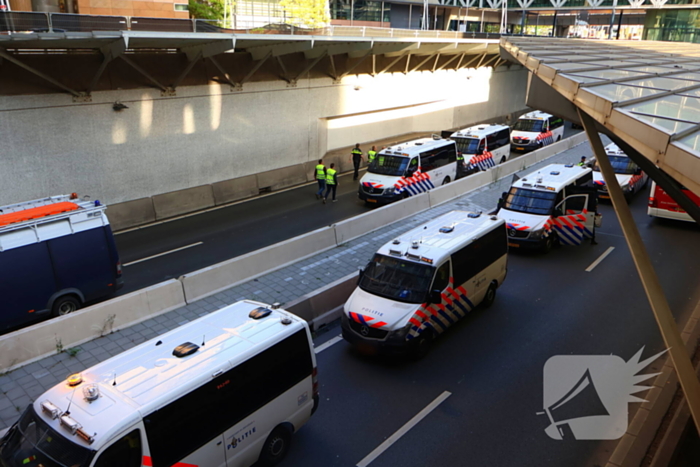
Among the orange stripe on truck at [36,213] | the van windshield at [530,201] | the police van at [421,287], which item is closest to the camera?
the police van at [421,287]

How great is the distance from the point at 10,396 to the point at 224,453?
445 cm

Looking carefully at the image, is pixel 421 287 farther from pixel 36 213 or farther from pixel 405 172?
pixel 405 172

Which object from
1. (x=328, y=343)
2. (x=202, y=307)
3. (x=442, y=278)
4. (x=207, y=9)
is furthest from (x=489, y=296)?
(x=207, y=9)

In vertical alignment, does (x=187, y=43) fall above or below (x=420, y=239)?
above

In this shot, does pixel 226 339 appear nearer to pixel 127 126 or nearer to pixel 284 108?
Answer: pixel 127 126

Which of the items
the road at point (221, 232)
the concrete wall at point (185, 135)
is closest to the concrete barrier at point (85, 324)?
the road at point (221, 232)

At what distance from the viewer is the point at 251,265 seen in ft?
42.9

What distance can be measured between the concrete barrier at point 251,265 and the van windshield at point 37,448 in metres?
5.77

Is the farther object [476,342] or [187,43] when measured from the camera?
[187,43]

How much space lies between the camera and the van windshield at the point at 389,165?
2053 cm

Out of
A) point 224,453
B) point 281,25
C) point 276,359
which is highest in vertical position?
point 281,25

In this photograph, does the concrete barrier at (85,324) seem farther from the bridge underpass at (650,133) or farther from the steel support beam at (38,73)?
the bridge underpass at (650,133)

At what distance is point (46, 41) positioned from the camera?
14.2 meters

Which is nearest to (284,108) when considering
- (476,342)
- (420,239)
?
(420,239)
